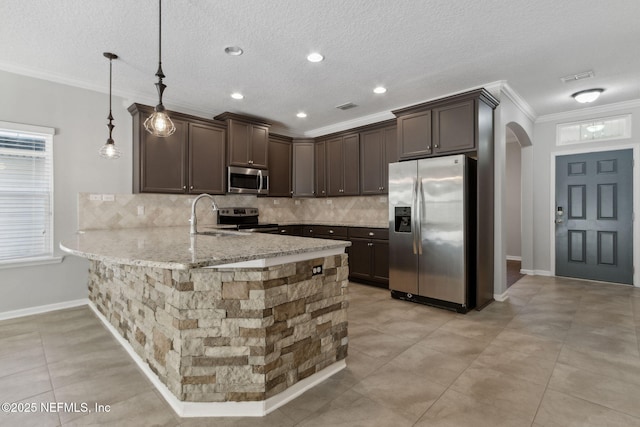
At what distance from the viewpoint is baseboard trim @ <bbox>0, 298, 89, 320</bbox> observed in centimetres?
333

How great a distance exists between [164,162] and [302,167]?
2343 millimetres

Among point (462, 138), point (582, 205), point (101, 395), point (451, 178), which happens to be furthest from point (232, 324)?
point (582, 205)

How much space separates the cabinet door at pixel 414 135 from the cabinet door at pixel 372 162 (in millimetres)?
610

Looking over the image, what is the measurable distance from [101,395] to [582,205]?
6.37 meters

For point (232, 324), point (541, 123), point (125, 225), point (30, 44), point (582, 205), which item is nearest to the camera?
point (232, 324)

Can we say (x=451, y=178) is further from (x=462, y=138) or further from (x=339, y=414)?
(x=339, y=414)

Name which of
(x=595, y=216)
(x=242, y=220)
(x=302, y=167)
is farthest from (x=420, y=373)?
(x=595, y=216)

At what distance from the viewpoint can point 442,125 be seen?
12.4 ft

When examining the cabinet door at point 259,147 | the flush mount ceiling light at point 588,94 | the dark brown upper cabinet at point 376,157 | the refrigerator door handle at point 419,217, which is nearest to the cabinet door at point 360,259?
the dark brown upper cabinet at point 376,157

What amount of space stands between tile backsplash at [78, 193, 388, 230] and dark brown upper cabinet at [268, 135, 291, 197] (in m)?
0.28

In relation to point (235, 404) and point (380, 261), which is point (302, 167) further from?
point (235, 404)

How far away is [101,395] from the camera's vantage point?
1.94 m

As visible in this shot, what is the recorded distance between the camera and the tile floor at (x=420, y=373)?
175 cm

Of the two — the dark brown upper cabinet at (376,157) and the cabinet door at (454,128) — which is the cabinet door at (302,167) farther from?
the cabinet door at (454,128)
